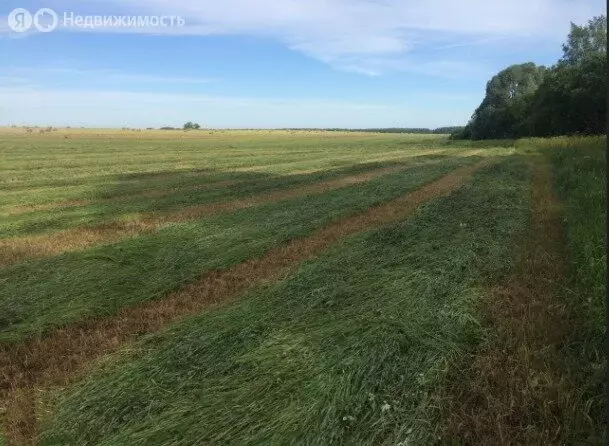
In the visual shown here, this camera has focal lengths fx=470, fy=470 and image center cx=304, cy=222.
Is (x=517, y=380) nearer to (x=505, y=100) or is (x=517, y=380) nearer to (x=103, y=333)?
(x=103, y=333)

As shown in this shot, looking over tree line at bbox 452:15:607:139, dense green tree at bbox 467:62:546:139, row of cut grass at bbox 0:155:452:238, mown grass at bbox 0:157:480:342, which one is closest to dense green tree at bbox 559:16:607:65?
tree line at bbox 452:15:607:139

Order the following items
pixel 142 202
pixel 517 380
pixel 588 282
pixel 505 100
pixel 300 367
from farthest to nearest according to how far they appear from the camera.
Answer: pixel 505 100 → pixel 142 202 → pixel 588 282 → pixel 300 367 → pixel 517 380

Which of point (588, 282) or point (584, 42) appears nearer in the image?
point (588, 282)

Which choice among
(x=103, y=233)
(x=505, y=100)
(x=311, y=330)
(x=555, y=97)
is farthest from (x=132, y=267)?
(x=505, y=100)

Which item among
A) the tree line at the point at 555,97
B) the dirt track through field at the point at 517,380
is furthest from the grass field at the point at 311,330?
the tree line at the point at 555,97

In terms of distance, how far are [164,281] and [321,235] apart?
450 cm

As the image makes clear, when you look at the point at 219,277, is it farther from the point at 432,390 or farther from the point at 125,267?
the point at 432,390

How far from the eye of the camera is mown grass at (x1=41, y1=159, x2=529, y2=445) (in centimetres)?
399

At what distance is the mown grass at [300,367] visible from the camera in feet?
13.1

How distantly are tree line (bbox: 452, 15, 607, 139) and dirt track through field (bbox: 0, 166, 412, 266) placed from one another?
82.1 ft

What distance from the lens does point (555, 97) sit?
5106cm

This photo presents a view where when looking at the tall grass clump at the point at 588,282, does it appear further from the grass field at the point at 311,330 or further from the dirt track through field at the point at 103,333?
the dirt track through field at the point at 103,333

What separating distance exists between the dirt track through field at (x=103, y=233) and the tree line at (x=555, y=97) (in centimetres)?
2501

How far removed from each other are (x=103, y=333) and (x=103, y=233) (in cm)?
671
